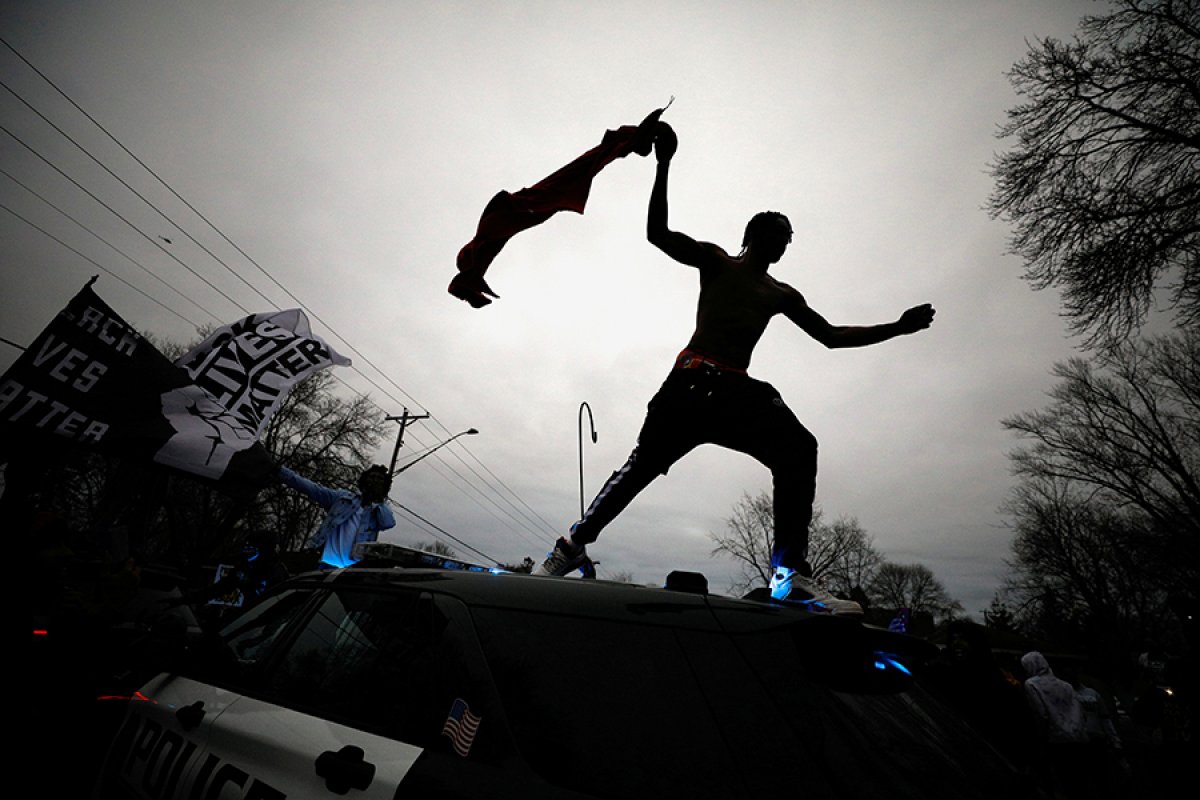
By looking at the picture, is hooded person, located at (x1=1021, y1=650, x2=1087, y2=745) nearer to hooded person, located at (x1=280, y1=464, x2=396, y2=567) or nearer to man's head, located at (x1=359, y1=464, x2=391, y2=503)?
hooded person, located at (x1=280, y1=464, x2=396, y2=567)

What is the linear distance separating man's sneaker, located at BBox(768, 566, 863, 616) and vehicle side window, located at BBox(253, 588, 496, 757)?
1254 millimetres

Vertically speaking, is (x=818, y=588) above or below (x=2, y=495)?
above

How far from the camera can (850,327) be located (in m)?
3.18

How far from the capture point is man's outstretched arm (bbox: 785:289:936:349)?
2.93 metres

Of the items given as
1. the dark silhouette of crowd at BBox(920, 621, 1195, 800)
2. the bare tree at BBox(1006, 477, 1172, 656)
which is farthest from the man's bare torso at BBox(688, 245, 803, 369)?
the bare tree at BBox(1006, 477, 1172, 656)

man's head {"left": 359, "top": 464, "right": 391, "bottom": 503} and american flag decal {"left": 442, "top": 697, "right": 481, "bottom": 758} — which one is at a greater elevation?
man's head {"left": 359, "top": 464, "right": 391, "bottom": 503}

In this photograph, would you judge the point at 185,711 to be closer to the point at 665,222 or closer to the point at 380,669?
the point at 380,669

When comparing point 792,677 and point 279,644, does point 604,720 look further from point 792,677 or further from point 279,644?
point 279,644

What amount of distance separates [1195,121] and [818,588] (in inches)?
388

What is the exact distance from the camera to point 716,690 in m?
1.12

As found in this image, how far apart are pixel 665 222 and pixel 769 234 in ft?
2.10

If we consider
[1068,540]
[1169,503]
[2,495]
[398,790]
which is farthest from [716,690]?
[1068,540]

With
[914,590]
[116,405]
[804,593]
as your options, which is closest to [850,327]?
[804,593]

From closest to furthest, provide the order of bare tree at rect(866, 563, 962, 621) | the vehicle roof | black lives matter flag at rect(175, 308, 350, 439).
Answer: the vehicle roof < black lives matter flag at rect(175, 308, 350, 439) < bare tree at rect(866, 563, 962, 621)
